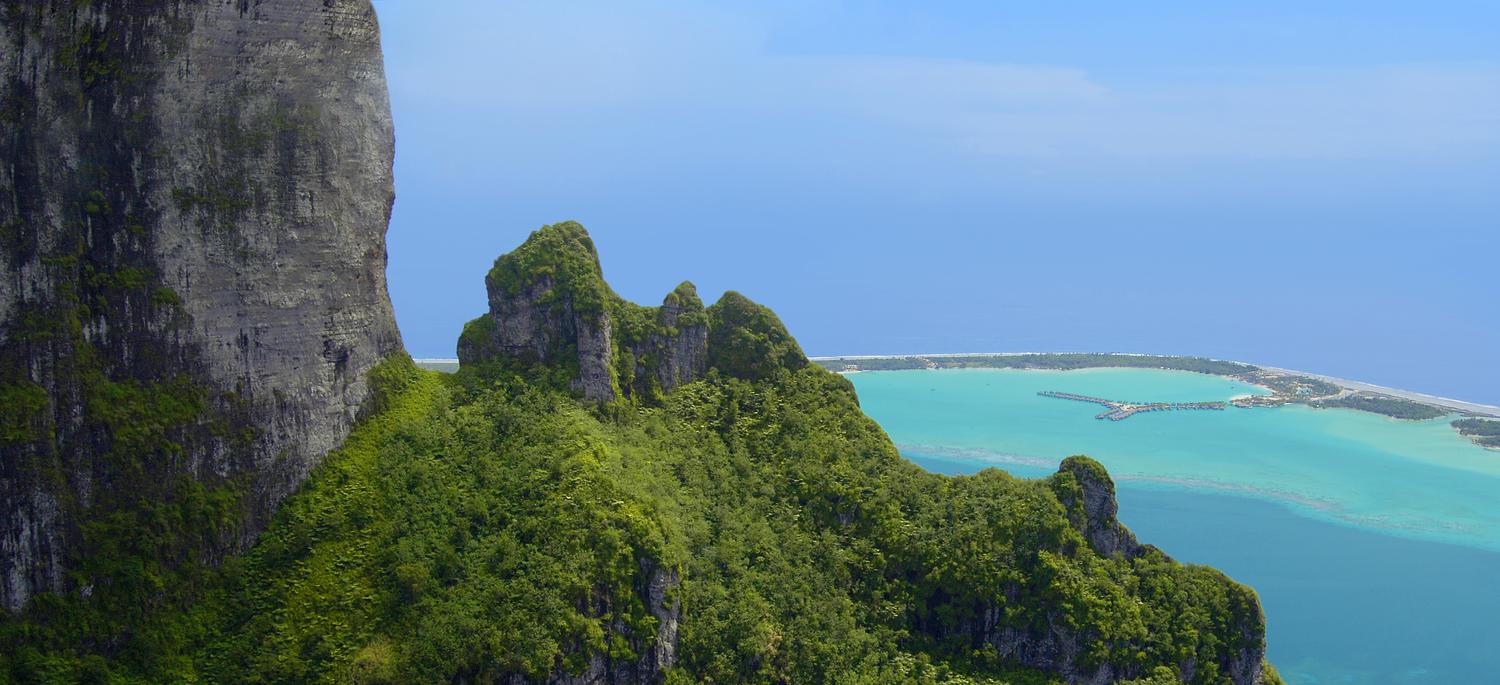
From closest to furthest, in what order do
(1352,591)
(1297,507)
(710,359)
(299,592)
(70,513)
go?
(70,513) < (299,592) < (710,359) < (1352,591) < (1297,507)

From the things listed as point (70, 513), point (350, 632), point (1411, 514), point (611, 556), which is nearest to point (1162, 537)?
point (1411, 514)

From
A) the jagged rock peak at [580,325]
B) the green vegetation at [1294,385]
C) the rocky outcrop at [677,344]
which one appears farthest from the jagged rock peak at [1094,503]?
the green vegetation at [1294,385]

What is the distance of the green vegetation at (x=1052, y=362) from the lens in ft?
319

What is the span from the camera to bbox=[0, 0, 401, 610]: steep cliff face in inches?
861

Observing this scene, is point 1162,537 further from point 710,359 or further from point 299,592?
point 299,592

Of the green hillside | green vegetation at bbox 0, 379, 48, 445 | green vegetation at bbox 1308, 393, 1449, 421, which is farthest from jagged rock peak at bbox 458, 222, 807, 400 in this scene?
green vegetation at bbox 1308, 393, 1449, 421

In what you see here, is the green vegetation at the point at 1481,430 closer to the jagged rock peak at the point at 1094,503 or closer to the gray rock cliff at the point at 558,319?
the jagged rock peak at the point at 1094,503

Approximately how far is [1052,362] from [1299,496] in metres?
40.9

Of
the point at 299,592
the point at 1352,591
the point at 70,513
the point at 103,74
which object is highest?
the point at 103,74

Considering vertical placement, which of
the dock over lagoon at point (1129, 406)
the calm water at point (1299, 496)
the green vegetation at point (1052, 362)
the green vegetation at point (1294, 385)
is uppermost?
the green vegetation at point (1052, 362)

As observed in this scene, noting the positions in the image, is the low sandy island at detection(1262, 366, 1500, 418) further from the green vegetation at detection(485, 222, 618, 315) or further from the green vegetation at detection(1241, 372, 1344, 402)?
the green vegetation at detection(485, 222, 618, 315)

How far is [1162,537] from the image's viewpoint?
51188mm

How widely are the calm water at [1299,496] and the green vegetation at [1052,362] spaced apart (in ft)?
19.2

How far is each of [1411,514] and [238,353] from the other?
55.9m
